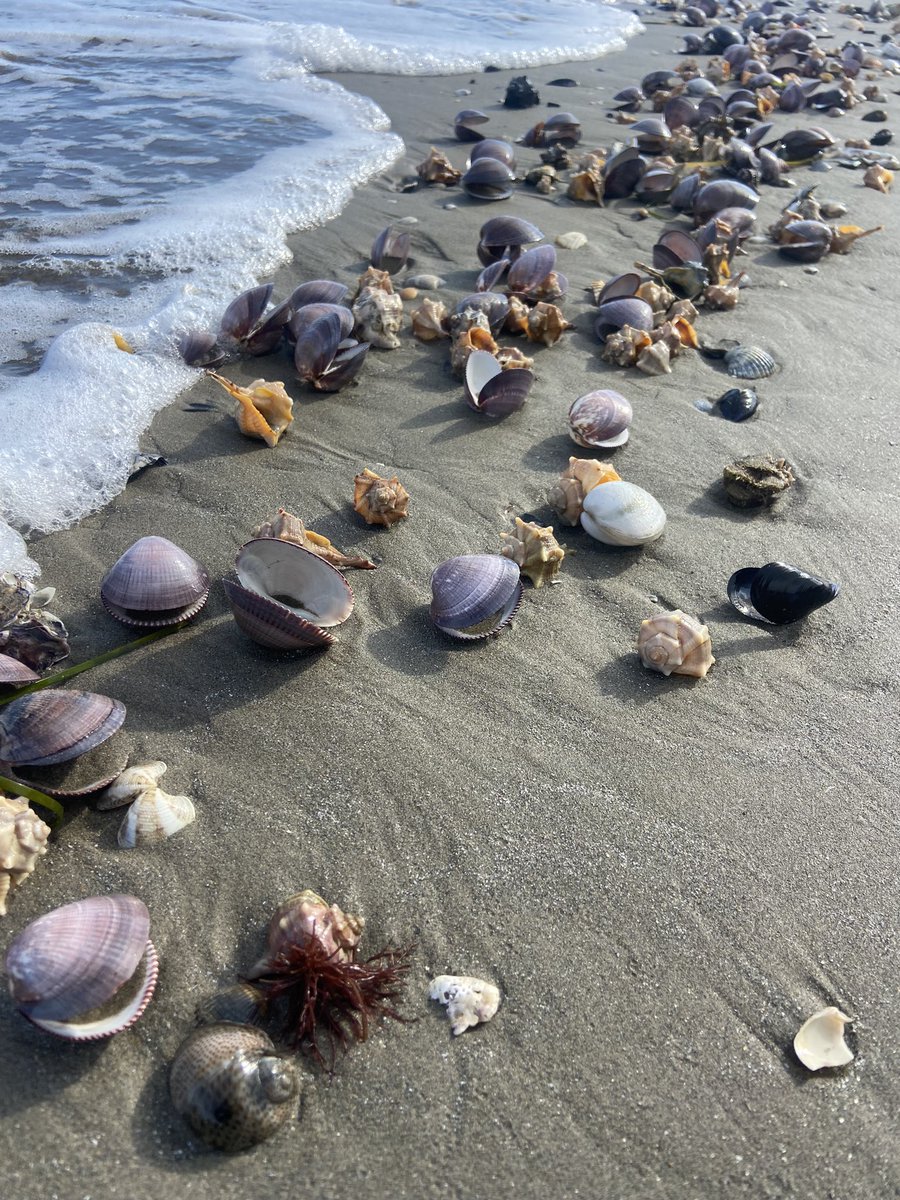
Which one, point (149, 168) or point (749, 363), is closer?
point (749, 363)

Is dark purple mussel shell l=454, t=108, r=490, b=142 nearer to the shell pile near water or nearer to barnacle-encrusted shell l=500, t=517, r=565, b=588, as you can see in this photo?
barnacle-encrusted shell l=500, t=517, r=565, b=588

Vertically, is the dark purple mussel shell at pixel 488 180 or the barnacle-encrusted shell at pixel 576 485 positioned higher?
the dark purple mussel shell at pixel 488 180

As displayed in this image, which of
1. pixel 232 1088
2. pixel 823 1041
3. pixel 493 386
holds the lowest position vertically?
pixel 823 1041

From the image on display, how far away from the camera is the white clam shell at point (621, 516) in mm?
3859

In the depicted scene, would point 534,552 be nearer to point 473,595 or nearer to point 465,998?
point 473,595

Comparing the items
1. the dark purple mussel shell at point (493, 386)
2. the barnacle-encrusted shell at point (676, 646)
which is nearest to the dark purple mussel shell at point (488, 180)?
the dark purple mussel shell at point (493, 386)

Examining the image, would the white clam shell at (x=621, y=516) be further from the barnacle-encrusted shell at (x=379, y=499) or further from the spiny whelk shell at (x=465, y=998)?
the spiny whelk shell at (x=465, y=998)

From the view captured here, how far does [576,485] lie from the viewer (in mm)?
3977

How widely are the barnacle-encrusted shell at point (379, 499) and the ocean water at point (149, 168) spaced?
1.25m

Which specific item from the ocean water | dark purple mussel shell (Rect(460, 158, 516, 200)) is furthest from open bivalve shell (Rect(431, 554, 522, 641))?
dark purple mussel shell (Rect(460, 158, 516, 200))

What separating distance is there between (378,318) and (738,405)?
222 centimetres

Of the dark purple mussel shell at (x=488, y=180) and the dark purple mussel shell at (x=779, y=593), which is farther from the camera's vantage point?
the dark purple mussel shell at (x=488, y=180)

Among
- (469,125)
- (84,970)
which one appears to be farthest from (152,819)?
(469,125)

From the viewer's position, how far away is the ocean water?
4695 millimetres
